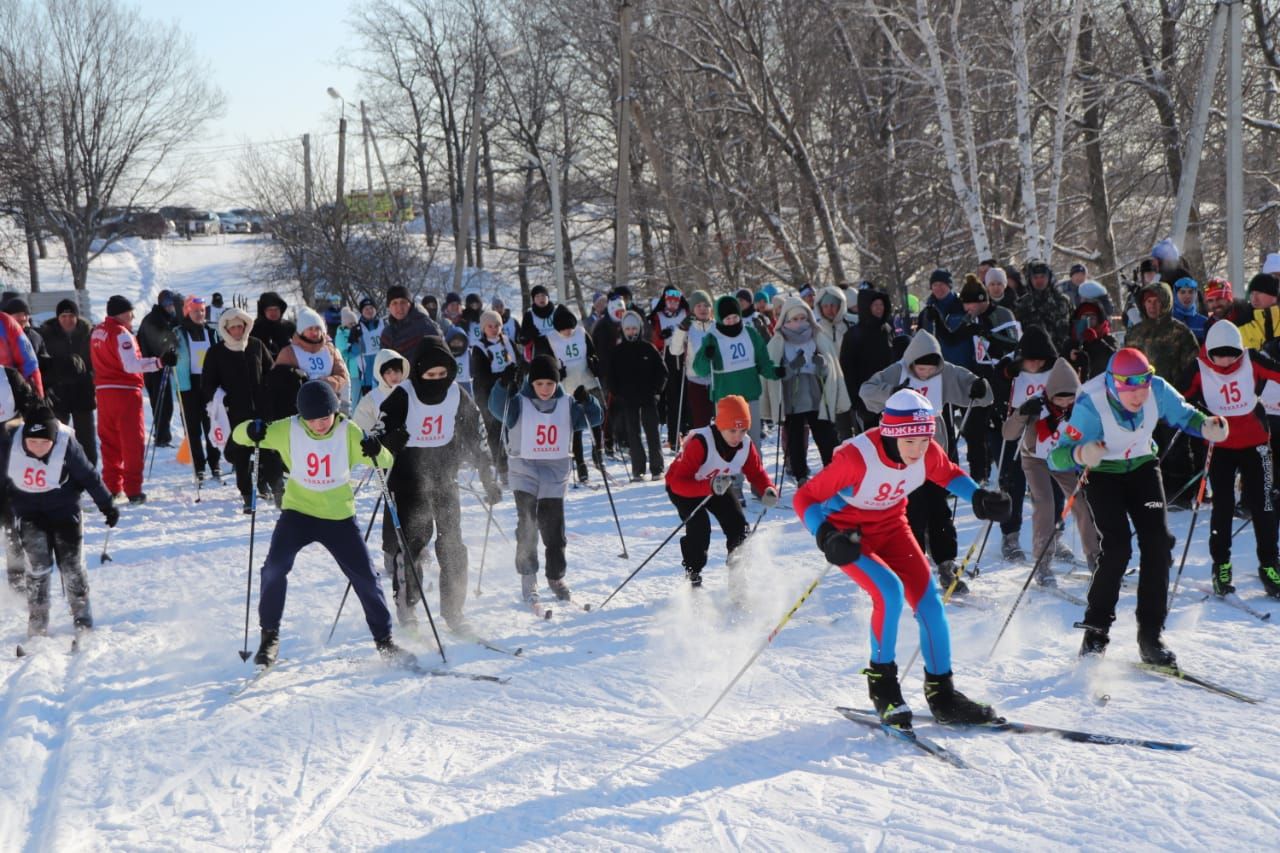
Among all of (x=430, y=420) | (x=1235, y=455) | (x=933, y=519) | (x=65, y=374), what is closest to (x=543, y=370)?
(x=430, y=420)

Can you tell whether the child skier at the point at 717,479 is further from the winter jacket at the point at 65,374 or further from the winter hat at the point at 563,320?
the winter jacket at the point at 65,374

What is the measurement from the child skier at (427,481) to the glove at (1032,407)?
133 inches

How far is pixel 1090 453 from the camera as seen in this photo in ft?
19.1

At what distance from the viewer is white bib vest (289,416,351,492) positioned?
6.22 metres

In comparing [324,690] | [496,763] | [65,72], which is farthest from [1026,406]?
[65,72]

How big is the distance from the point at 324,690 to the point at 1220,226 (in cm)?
2174

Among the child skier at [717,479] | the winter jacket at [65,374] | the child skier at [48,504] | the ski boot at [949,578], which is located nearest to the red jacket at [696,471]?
the child skier at [717,479]

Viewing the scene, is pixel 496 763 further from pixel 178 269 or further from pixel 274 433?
pixel 178 269

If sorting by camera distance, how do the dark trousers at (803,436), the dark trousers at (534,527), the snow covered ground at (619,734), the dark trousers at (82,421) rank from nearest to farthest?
the snow covered ground at (619,734) < the dark trousers at (534,527) < the dark trousers at (803,436) < the dark trousers at (82,421)

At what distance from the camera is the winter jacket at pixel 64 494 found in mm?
7148

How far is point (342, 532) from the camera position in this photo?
247 inches

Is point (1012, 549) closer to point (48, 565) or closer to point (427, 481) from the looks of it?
point (427, 481)

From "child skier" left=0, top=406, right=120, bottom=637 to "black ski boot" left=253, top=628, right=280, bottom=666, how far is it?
1.48 m

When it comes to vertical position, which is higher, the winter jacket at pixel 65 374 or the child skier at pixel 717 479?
the winter jacket at pixel 65 374
